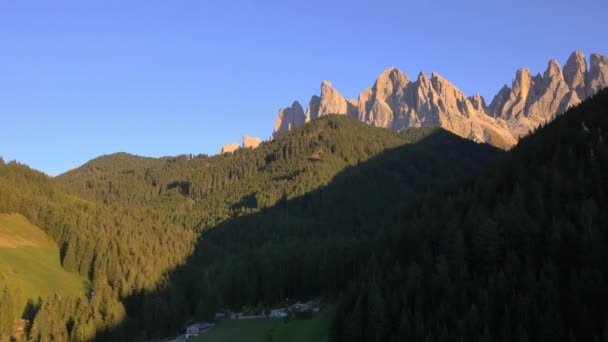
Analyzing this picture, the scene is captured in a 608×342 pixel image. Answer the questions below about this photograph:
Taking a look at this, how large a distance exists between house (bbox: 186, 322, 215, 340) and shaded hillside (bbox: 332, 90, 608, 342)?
4716 cm

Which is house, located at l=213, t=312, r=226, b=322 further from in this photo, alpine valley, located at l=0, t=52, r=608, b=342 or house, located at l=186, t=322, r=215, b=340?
house, located at l=186, t=322, r=215, b=340

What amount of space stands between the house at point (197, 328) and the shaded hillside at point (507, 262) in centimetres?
4716

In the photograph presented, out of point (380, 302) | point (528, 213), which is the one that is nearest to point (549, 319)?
point (380, 302)

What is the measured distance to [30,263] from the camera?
149 meters

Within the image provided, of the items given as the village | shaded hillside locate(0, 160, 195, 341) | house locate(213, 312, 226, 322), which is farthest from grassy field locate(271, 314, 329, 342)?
shaded hillside locate(0, 160, 195, 341)

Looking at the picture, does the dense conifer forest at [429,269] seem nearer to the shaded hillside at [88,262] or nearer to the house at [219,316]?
the shaded hillside at [88,262]

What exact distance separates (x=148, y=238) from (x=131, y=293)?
44.1m

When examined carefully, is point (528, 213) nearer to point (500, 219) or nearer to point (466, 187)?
point (500, 219)

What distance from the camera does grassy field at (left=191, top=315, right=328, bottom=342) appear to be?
351 feet

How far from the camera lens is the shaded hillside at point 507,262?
70000mm

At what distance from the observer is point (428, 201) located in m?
131

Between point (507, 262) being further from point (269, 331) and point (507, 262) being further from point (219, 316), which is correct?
point (219, 316)

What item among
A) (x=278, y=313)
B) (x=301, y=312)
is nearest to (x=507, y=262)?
(x=301, y=312)

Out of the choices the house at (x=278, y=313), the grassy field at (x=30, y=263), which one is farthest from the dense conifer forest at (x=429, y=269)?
the house at (x=278, y=313)
